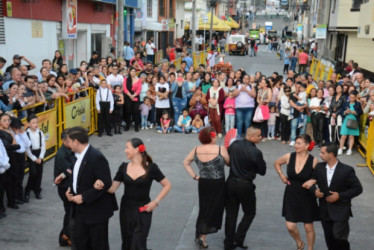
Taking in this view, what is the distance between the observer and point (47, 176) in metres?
9.77

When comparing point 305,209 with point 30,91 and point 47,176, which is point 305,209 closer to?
point 47,176

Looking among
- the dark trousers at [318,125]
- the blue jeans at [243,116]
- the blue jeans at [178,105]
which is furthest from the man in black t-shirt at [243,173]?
the blue jeans at [178,105]

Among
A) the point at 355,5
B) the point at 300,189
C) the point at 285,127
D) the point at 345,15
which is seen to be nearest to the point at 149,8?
the point at 345,15

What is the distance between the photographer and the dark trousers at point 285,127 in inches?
504

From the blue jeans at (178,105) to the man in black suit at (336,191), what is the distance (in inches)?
335

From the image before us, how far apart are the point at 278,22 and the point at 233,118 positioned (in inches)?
4967

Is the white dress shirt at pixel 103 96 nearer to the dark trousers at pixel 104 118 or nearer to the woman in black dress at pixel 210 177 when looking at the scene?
the dark trousers at pixel 104 118

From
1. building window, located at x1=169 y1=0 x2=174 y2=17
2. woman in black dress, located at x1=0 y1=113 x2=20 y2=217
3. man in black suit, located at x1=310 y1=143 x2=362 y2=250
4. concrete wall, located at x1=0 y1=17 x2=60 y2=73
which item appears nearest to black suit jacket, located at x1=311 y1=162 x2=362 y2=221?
man in black suit, located at x1=310 y1=143 x2=362 y2=250

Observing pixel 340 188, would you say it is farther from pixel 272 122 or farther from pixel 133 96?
pixel 133 96

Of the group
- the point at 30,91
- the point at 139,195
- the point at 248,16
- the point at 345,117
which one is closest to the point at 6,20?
the point at 30,91

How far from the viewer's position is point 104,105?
12.9m

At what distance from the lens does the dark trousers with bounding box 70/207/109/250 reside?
208 inches

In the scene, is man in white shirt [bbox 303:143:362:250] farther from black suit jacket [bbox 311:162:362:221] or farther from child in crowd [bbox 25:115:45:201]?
child in crowd [bbox 25:115:45:201]

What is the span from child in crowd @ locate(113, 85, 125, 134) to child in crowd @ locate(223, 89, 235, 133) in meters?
2.93
